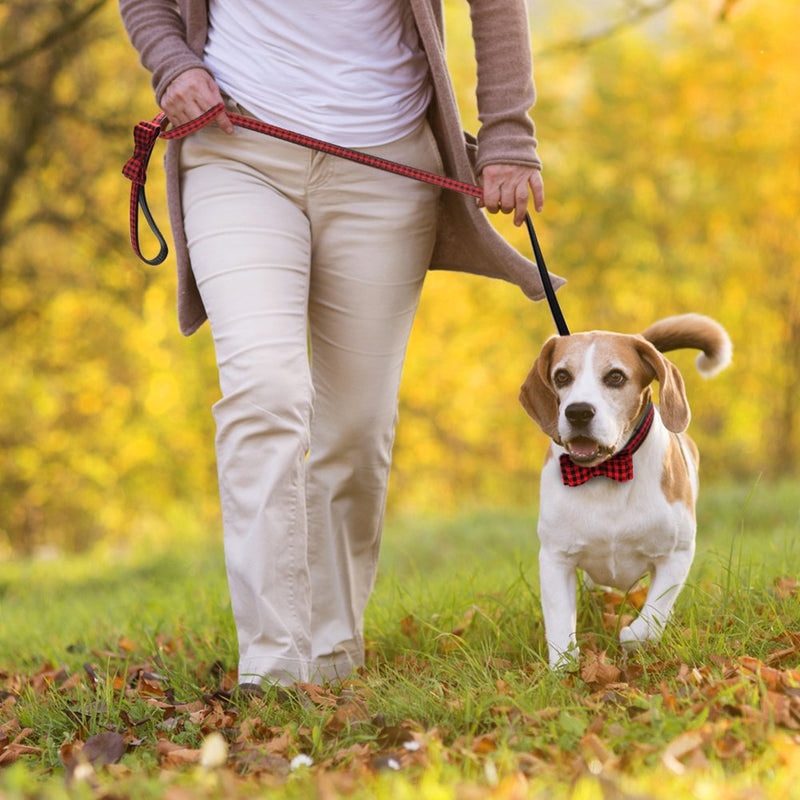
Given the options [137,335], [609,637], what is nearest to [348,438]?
[609,637]

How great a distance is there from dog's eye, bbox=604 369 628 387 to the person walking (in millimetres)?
481

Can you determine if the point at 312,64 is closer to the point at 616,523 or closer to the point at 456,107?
the point at 456,107

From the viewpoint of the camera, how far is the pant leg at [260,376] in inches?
121

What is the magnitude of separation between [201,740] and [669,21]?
12.7m

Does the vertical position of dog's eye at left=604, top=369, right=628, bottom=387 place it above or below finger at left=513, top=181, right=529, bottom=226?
below

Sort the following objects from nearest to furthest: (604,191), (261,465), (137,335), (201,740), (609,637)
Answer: (201,740) < (261,465) < (609,637) < (604,191) < (137,335)

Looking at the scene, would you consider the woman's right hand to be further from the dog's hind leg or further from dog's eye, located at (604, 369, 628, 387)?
the dog's hind leg

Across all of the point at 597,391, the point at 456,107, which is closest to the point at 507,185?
the point at 456,107

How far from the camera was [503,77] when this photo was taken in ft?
11.4

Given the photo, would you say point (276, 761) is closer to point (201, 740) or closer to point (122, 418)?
point (201, 740)

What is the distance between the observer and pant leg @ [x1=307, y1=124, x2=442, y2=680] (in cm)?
337

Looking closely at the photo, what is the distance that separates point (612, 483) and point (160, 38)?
183 cm

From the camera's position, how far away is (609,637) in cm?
341

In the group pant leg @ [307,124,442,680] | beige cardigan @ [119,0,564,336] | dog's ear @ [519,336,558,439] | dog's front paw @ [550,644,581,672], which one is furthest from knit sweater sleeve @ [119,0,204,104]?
dog's front paw @ [550,644,581,672]
